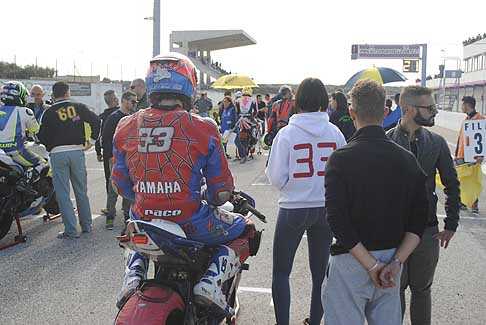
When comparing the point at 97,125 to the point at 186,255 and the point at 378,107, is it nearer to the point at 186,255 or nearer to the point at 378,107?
the point at 186,255

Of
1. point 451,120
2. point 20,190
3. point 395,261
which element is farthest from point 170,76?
point 451,120

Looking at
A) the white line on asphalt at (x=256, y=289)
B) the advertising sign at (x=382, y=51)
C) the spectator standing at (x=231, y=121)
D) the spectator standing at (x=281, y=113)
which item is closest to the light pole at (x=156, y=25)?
the spectator standing at (x=231, y=121)

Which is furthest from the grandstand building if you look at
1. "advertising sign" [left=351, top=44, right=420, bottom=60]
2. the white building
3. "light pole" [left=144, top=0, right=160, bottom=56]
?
"light pole" [left=144, top=0, right=160, bottom=56]

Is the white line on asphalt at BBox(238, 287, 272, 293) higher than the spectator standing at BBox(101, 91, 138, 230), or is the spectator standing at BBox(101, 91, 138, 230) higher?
the spectator standing at BBox(101, 91, 138, 230)

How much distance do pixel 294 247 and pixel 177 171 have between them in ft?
3.96

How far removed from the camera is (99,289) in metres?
4.89

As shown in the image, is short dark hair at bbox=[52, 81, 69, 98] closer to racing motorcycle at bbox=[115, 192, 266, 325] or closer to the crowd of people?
the crowd of people

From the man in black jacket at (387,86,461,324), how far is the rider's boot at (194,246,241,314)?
3.89 feet

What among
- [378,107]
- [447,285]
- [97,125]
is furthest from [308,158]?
[97,125]

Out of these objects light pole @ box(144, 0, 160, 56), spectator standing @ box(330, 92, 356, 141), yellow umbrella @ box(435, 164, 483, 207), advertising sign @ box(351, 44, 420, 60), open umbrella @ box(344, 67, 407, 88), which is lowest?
yellow umbrella @ box(435, 164, 483, 207)

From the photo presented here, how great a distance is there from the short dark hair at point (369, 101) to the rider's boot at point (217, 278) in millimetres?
1135

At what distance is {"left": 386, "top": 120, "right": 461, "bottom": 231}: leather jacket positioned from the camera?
336 cm

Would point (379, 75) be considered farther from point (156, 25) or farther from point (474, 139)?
point (156, 25)

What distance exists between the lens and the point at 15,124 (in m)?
6.65
